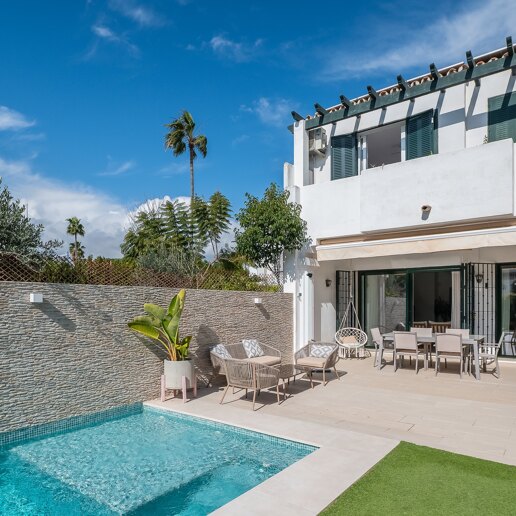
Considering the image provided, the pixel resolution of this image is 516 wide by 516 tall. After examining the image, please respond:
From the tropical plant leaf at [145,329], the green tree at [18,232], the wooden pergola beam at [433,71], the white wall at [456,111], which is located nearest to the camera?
the green tree at [18,232]

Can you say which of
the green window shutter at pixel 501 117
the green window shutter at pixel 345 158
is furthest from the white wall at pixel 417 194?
the green window shutter at pixel 501 117

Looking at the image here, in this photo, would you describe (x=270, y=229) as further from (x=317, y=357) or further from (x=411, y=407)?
(x=411, y=407)

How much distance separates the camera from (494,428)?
29.7 feet

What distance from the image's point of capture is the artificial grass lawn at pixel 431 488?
5512mm

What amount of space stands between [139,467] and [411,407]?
6957mm

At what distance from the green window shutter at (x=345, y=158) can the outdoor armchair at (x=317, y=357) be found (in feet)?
29.4

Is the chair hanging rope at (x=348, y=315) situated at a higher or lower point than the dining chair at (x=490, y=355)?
higher

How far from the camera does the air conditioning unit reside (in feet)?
68.6

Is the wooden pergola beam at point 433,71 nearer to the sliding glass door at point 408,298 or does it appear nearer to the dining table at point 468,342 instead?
the sliding glass door at point 408,298

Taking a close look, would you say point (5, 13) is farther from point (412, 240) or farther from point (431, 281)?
point (431, 281)

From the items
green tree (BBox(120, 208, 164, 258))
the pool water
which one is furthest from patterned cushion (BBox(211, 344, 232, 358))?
green tree (BBox(120, 208, 164, 258))

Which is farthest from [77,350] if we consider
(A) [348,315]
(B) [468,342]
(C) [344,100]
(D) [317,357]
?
(C) [344,100]

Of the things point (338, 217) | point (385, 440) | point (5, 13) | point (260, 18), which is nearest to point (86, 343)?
point (385, 440)

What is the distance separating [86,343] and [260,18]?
570 inches
